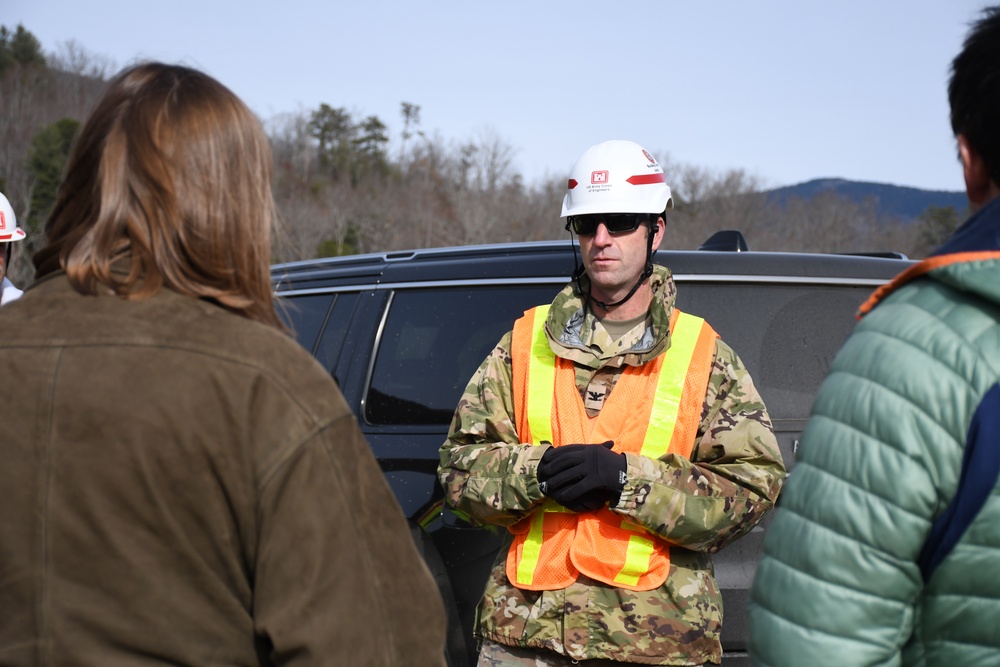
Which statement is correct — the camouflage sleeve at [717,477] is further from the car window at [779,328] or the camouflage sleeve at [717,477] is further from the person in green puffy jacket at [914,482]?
the person in green puffy jacket at [914,482]

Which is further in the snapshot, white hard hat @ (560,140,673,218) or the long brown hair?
white hard hat @ (560,140,673,218)

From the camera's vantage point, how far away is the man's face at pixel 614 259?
310cm

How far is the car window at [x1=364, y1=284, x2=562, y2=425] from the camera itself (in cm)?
373

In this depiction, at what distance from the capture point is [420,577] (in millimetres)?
1569

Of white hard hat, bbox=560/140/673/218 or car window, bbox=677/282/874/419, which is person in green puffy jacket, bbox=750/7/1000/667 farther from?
car window, bbox=677/282/874/419

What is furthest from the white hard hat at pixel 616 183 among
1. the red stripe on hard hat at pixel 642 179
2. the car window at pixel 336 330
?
the car window at pixel 336 330

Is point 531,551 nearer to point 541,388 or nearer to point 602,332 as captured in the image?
point 541,388

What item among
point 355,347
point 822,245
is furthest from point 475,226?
point 355,347

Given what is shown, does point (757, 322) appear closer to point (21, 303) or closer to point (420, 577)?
point (420, 577)

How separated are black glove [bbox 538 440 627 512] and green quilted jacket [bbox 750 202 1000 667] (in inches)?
44.7

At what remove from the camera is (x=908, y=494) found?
1.39 meters

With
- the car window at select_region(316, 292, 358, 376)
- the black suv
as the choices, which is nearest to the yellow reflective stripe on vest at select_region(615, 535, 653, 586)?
the black suv

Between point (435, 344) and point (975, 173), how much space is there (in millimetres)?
2578

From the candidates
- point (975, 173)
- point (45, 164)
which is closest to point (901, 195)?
point (45, 164)
